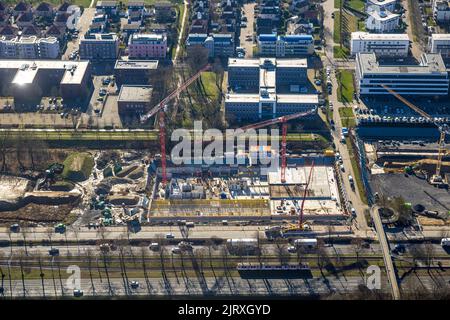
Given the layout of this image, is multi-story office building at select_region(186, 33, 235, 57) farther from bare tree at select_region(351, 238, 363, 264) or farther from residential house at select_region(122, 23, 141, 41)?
bare tree at select_region(351, 238, 363, 264)

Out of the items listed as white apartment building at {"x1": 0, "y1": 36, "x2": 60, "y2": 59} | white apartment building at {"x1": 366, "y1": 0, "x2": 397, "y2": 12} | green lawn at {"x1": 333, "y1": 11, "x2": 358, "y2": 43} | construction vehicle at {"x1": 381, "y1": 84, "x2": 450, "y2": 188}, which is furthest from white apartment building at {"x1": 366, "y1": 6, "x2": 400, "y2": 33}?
white apartment building at {"x1": 0, "y1": 36, "x2": 60, "y2": 59}

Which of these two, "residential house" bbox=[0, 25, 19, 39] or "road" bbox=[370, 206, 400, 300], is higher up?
"residential house" bbox=[0, 25, 19, 39]

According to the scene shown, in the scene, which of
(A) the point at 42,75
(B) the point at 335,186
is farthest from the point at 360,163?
(A) the point at 42,75

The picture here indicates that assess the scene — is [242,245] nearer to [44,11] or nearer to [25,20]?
[25,20]

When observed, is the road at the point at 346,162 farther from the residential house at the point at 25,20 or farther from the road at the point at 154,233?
the residential house at the point at 25,20

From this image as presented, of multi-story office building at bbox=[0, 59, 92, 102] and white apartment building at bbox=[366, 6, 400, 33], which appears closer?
multi-story office building at bbox=[0, 59, 92, 102]

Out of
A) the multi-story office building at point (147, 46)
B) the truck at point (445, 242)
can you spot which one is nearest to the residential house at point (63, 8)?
the multi-story office building at point (147, 46)

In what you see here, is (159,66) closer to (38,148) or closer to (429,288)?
(38,148)
